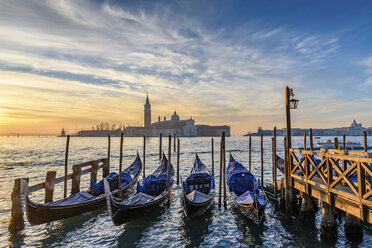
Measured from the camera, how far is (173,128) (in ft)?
407

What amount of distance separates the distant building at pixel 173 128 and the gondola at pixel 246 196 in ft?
358

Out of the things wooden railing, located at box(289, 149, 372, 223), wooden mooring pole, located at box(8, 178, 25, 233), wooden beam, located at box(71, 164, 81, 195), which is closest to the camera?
wooden railing, located at box(289, 149, 372, 223)

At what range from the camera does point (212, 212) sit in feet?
25.7

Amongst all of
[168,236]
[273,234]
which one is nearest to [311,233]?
[273,234]

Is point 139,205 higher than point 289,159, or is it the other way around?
point 289,159

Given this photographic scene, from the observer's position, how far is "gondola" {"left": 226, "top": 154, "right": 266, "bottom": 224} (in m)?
6.43

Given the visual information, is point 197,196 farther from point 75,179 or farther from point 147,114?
point 147,114

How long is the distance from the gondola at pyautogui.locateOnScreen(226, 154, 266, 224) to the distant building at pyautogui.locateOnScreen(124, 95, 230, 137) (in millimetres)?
108981

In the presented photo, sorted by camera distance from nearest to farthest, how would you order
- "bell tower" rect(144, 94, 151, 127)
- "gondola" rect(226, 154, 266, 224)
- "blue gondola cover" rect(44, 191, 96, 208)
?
"gondola" rect(226, 154, 266, 224)
"blue gondola cover" rect(44, 191, 96, 208)
"bell tower" rect(144, 94, 151, 127)

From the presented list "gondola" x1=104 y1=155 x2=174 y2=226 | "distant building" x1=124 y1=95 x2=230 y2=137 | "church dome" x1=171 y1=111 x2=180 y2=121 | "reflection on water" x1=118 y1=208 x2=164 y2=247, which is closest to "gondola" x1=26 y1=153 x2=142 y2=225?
"gondola" x1=104 y1=155 x2=174 y2=226

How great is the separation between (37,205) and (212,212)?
525cm

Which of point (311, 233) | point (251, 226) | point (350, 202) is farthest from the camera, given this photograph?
point (251, 226)

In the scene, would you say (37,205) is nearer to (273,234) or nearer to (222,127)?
(273,234)

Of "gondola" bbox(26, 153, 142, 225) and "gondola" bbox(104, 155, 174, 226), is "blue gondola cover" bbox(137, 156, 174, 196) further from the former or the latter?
"gondola" bbox(26, 153, 142, 225)
